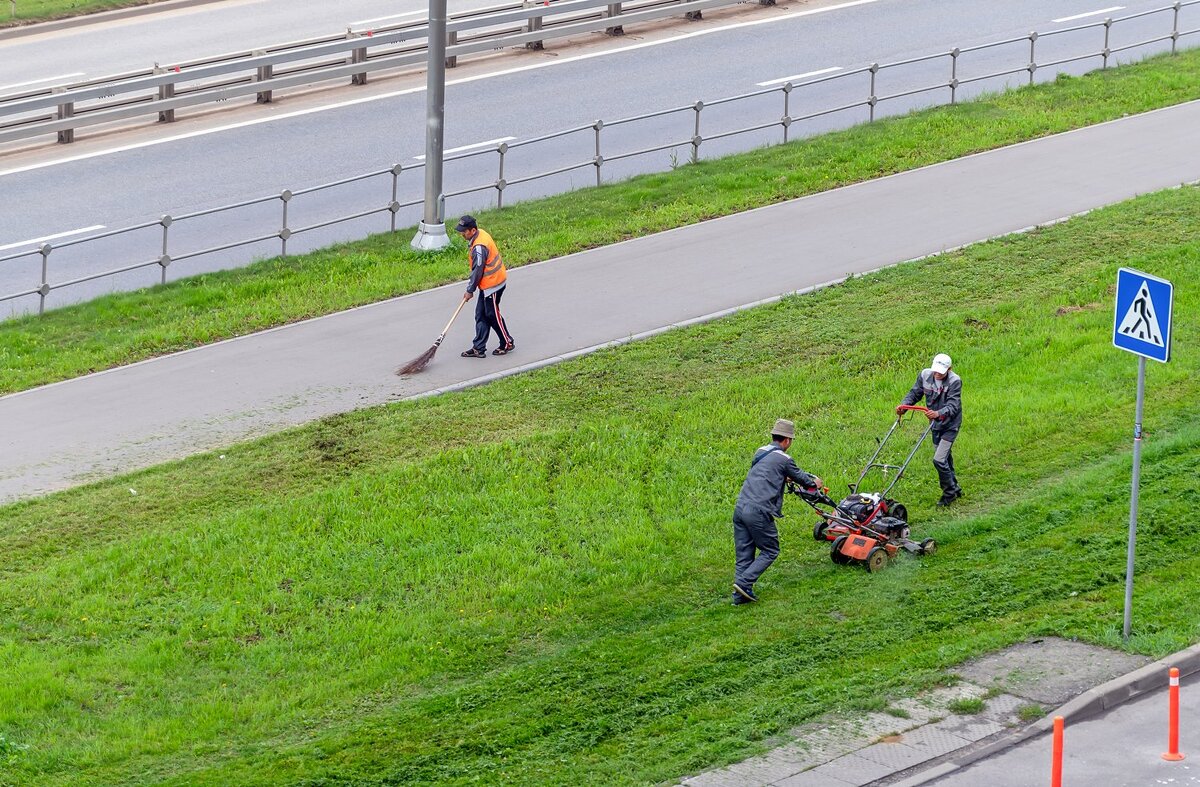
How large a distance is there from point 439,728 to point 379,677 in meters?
1.07

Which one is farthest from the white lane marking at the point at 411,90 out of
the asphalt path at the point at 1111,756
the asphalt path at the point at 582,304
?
the asphalt path at the point at 1111,756

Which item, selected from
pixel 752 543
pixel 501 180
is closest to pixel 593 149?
pixel 501 180

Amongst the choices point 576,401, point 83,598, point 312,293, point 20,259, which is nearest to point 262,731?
point 83,598

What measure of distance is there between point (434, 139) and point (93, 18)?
15303mm

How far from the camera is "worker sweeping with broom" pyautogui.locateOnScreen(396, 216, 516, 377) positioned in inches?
770

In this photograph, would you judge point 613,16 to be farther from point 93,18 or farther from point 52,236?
point 52,236

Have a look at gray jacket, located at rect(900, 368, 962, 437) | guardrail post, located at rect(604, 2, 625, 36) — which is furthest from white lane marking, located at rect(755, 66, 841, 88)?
gray jacket, located at rect(900, 368, 962, 437)

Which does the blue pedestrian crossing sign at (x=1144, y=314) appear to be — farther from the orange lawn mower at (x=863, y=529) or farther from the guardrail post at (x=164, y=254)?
the guardrail post at (x=164, y=254)

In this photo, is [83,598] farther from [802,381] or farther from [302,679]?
[802,381]

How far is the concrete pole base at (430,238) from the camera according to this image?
23312 mm

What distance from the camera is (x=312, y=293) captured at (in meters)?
22.0

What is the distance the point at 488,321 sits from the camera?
19875 mm

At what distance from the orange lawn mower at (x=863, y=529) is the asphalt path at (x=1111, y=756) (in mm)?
2871

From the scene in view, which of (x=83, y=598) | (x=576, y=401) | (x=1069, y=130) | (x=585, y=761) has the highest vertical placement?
(x=1069, y=130)
